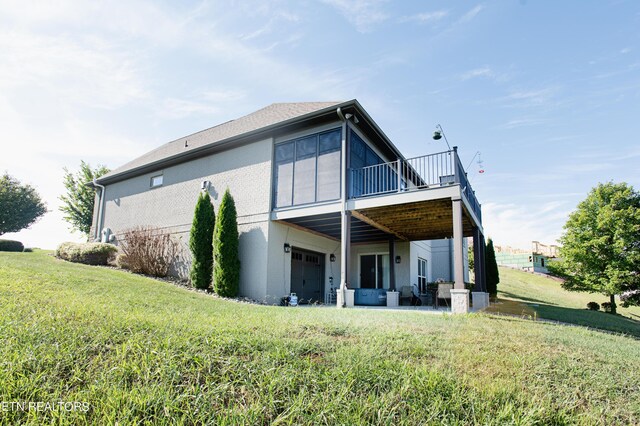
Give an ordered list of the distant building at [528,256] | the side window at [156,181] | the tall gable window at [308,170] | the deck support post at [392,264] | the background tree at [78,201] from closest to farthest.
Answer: the tall gable window at [308,170]
the deck support post at [392,264]
the side window at [156,181]
the background tree at [78,201]
the distant building at [528,256]

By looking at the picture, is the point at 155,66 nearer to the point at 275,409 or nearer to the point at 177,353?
the point at 177,353

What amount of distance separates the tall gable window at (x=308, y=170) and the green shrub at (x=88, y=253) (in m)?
7.40

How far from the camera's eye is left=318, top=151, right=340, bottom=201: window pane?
1027 cm

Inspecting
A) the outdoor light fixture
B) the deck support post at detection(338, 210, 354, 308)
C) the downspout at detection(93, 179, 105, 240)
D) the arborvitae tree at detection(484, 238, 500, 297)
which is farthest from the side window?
the arborvitae tree at detection(484, 238, 500, 297)

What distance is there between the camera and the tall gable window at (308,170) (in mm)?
10398

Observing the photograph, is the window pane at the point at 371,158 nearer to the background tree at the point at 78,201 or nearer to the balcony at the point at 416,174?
the balcony at the point at 416,174

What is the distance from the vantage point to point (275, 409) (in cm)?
247

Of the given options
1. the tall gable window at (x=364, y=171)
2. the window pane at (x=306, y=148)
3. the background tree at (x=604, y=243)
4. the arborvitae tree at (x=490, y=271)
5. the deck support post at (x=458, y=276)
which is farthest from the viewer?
the arborvitae tree at (x=490, y=271)

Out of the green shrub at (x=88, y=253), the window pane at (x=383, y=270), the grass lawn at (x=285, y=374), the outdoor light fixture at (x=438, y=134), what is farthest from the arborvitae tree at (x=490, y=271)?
the green shrub at (x=88, y=253)

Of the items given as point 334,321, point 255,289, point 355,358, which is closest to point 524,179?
point 255,289

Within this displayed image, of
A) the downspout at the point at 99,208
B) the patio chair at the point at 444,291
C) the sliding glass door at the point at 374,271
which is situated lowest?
the patio chair at the point at 444,291

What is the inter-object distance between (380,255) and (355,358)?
11.5m

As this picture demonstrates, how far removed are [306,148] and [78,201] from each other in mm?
22419

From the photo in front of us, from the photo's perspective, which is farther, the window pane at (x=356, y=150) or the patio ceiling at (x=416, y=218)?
the window pane at (x=356, y=150)
